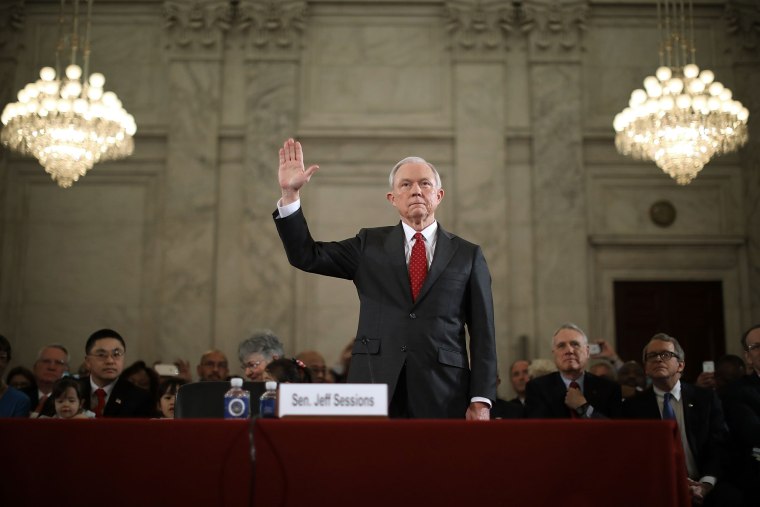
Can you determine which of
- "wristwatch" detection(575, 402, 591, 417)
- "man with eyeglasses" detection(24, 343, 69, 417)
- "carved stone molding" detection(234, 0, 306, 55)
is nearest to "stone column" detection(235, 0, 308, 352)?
"carved stone molding" detection(234, 0, 306, 55)

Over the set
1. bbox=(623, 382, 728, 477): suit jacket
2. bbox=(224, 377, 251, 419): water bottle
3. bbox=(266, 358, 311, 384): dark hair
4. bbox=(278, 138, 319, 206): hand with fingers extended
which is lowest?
bbox=(623, 382, 728, 477): suit jacket

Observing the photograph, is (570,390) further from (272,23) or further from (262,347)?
(272,23)

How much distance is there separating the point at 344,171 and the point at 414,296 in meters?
7.34

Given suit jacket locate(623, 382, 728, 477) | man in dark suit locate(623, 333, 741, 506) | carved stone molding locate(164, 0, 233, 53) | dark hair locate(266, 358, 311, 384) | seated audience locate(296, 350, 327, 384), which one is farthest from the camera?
carved stone molding locate(164, 0, 233, 53)

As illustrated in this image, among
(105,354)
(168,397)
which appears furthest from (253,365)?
(105,354)

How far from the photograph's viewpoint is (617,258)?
10.7 m

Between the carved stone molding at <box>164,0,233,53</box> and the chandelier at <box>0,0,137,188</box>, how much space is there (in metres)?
2.27

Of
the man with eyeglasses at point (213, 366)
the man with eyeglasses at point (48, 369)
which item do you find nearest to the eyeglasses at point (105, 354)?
the man with eyeglasses at point (48, 369)

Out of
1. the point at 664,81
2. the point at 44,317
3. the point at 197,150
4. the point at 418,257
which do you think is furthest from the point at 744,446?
the point at 44,317

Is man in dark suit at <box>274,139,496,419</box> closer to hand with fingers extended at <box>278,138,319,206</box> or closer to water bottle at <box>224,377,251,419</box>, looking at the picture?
hand with fingers extended at <box>278,138,319,206</box>

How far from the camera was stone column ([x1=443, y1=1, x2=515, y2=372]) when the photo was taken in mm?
10422

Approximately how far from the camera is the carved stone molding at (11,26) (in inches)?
436

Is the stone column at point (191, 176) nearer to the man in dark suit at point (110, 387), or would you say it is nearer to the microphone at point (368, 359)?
the man in dark suit at point (110, 387)

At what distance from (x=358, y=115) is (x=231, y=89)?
1712mm
